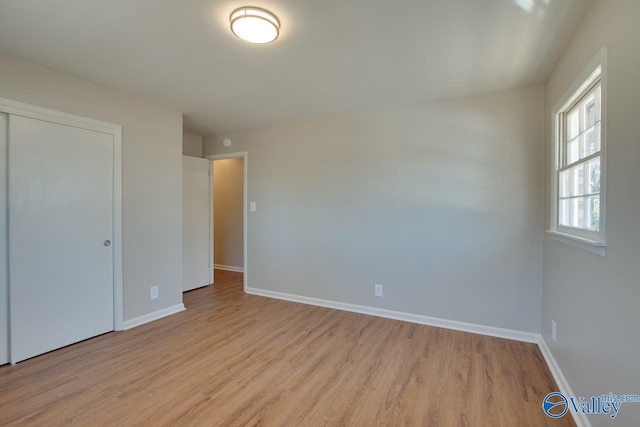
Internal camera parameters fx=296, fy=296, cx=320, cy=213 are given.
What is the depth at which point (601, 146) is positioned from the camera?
1528 mm

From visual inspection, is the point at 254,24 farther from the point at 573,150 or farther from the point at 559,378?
the point at 559,378

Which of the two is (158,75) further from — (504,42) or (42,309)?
(504,42)

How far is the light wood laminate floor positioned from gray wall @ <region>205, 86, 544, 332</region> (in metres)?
0.46

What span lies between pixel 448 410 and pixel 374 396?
450mm

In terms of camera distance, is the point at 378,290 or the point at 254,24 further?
the point at 378,290

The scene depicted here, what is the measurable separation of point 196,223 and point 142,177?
141 cm

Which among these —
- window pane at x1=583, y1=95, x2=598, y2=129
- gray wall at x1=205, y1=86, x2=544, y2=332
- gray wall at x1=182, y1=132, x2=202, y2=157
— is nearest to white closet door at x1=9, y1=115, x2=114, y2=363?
gray wall at x1=182, y1=132, x2=202, y2=157

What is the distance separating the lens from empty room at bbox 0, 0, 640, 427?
169 cm

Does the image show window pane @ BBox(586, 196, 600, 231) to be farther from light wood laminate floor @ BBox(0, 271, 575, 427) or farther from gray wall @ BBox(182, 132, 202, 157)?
gray wall @ BBox(182, 132, 202, 157)

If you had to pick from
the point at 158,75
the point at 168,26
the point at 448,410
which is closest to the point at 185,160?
the point at 158,75

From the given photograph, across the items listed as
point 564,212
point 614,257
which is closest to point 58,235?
point 614,257

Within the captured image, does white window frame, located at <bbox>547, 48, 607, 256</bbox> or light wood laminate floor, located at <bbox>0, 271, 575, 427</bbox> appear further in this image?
light wood laminate floor, located at <bbox>0, 271, 575, 427</bbox>

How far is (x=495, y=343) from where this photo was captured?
2.70m

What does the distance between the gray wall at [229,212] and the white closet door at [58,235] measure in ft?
9.04
